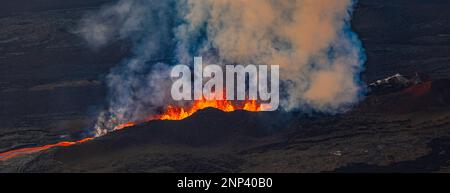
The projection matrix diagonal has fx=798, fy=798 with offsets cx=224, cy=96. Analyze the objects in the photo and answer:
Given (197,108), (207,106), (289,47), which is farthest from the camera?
(289,47)

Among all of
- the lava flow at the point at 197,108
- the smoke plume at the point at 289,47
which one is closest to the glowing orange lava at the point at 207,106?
the lava flow at the point at 197,108

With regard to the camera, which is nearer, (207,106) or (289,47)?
(207,106)

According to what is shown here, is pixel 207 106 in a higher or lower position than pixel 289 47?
lower

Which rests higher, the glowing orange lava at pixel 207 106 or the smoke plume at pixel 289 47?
the smoke plume at pixel 289 47

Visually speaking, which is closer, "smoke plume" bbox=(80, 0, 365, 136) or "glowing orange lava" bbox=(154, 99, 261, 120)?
"glowing orange lava" bbox=(154, 99, 261, 120)

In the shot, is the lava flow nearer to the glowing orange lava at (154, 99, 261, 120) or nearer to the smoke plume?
the glowing orange lava at (154, 99, 261, 120)

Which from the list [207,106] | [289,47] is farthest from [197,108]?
[289,47]

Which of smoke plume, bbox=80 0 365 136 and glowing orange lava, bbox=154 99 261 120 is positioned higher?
smoke plume, bbox=80 0 365 136

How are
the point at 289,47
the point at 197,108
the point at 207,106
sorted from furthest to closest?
1. the point at 289,47
2. the point at 197,108
3. the point at 207,106

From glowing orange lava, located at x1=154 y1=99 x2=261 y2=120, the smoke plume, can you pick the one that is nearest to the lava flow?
glowing orange lava, located at x1=154 y1=99 x2=261 y2=120

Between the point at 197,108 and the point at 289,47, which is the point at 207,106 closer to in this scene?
the point at 197,108

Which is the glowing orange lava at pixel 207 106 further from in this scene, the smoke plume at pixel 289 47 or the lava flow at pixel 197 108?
the smoke plume at pixel 289 47
